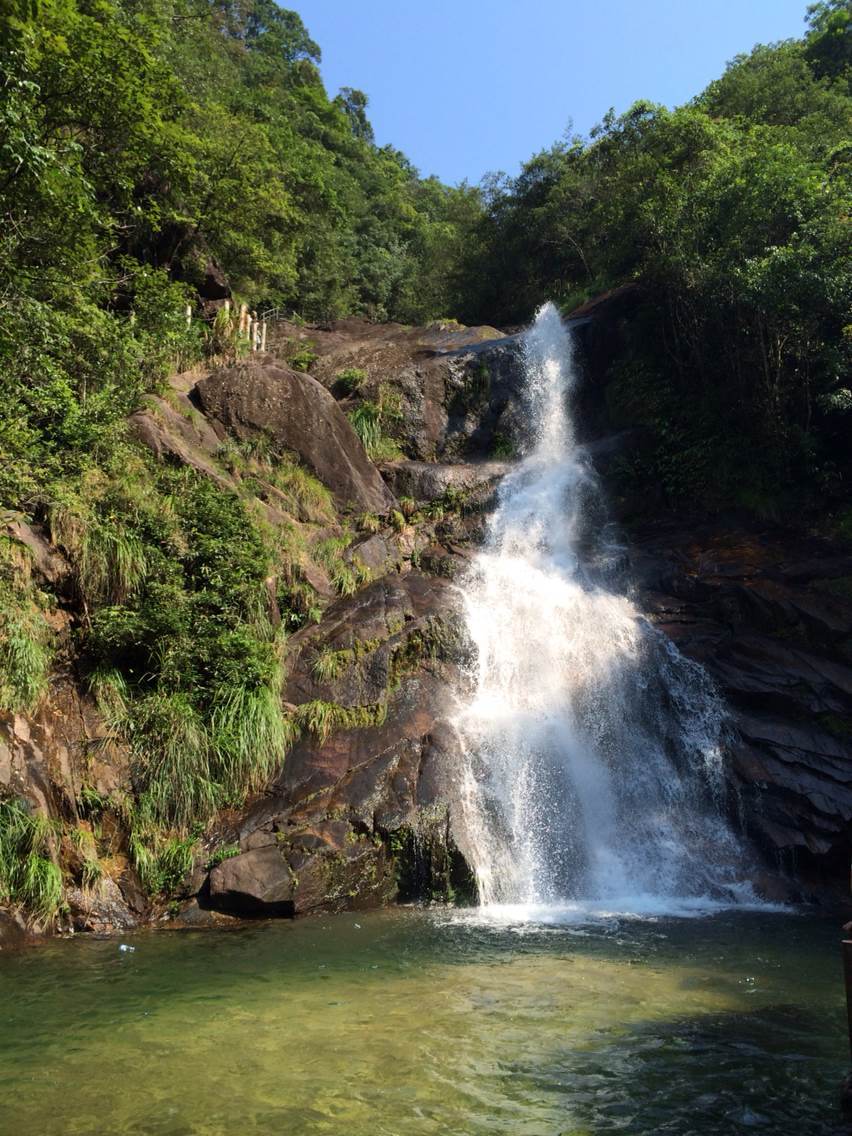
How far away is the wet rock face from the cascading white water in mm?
528

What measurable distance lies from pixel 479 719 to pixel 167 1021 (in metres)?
7.66

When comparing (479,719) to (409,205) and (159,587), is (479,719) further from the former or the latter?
(409,205)

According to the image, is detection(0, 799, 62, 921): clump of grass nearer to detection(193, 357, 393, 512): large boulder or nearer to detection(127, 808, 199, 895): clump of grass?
detection(127, 808, 199, 895): clump of grass

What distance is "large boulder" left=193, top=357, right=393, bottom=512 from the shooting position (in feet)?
58.9

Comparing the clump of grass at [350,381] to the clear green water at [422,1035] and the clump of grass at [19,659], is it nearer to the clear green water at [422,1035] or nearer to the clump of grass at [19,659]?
the clump of grass at [19,659]

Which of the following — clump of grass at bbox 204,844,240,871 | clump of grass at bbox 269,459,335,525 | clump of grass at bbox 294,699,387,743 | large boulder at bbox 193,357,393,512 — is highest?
large boulder at bbox 193,357,393,512

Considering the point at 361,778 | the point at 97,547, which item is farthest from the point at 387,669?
the point at 97,547

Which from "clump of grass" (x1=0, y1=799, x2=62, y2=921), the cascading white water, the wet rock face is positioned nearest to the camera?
"clump of grass" (x1=0, y1=799, x2=62, y2=921)

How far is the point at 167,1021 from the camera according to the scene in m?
6.35

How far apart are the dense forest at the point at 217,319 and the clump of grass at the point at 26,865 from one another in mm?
31

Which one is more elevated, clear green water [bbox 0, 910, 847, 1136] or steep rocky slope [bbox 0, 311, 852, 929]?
steep rocky slope [bbox 0, 311, 852, 929]

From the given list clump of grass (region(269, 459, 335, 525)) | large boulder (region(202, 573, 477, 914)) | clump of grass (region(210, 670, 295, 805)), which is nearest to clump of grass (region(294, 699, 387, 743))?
large boulder (region(202, 573, 477, 914))

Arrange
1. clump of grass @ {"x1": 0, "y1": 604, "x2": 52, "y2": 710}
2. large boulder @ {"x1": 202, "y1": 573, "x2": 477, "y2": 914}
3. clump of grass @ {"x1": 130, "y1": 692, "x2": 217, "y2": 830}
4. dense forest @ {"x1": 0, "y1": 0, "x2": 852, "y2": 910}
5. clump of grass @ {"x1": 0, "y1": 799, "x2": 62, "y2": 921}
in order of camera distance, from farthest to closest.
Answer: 1. dense forest @ {"x1": 0, "y1": 0, "x2": 852, "y2": 910}
2. clump of grass @ {"x1": 130, "y1": 692, "x2": 217, "y2": 830}
3. large boulder @ {"x1": 202, "y1": 573, "x2": 477, "y2": 914}
4. clump of grass @ {"x1": 0, "y1": 604, "x2": 52, "y2": 710}
5. clump of grass @ {"x1": 0, "y1": 799, "x2": 62, "y2": 921}

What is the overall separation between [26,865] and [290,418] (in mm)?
11495
